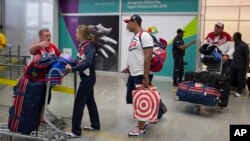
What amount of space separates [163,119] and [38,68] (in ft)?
6.92

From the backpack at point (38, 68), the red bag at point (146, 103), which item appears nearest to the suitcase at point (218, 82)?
the red bag at point (146, 103)

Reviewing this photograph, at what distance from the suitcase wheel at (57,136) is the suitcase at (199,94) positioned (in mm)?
2075

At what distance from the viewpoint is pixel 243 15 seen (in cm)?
976

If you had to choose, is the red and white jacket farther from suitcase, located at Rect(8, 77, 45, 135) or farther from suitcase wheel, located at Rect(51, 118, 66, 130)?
suitcase, located at Rect(8, 77, 45, 135)

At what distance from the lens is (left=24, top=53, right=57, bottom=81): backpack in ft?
10.3

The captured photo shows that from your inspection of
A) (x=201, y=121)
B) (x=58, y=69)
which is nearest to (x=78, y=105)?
(x=58, y=69)

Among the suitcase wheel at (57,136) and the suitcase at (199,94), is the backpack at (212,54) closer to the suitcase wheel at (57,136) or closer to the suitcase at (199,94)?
the suitcase at (199,94)

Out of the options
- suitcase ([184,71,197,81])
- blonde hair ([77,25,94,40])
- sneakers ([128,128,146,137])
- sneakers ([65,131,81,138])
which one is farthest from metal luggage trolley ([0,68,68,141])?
suitcase ([184,71,197,81])

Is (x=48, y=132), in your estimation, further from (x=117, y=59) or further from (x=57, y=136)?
(x=117, y=59)

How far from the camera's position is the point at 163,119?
4555mm

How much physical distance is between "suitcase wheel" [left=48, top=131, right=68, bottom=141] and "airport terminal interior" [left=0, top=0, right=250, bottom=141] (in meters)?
0.01

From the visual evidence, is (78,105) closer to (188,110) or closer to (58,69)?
(58,69)

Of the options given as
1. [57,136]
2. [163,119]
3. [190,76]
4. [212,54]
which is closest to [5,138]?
[57,136]

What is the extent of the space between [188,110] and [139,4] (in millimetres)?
3757
